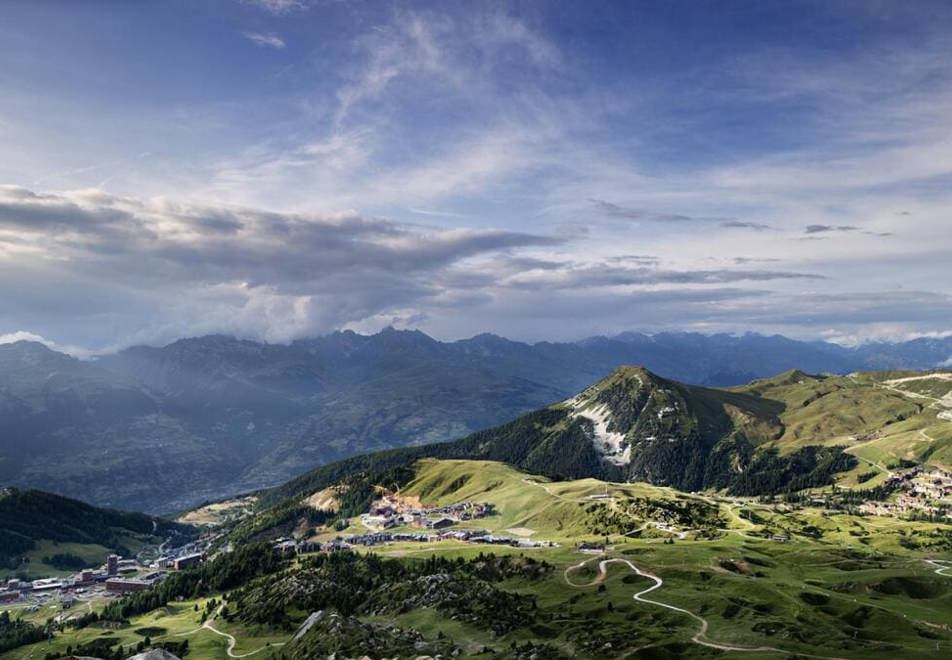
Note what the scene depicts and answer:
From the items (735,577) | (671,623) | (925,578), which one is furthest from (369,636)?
(925,578)

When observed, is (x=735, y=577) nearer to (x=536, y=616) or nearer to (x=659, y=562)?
(x=659, y=562)

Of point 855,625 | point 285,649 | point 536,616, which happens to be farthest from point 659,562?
point 285,649

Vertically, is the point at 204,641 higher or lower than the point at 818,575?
lower

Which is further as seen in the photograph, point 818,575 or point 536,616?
point 818,575

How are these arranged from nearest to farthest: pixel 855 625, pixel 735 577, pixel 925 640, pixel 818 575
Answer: pixel 925 640 < pixel 855 625 < pixel 735 577 < pixel 818 575

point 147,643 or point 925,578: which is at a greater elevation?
point 925,578

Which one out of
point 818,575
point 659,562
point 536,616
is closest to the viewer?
point 536,616

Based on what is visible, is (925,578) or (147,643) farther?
(147,643)

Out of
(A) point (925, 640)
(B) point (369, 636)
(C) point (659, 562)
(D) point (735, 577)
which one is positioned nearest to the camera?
(A) point (925, 640)

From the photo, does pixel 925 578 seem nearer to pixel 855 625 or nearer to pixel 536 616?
pixel 855 625
